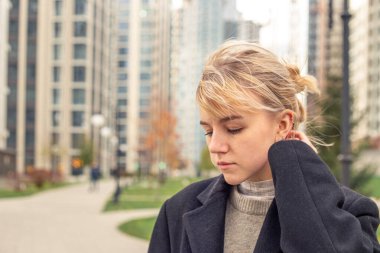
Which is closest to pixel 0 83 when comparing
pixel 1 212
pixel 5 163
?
pixel 5 163

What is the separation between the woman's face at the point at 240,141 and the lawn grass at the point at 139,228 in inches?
417

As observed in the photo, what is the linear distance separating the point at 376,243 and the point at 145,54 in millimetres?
140103

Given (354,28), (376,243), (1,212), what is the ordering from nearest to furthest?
(376,243), (1,212), (354,28)

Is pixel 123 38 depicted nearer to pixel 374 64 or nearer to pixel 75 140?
pixel 75 140

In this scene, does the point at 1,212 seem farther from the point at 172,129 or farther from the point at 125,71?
the point at 125,71

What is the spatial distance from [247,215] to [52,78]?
297ft

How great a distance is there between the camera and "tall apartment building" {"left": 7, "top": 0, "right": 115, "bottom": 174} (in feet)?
283

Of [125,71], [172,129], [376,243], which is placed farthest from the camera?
[125,71]

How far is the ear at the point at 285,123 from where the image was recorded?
1.99 m

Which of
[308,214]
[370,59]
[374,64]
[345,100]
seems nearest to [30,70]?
[374,64]

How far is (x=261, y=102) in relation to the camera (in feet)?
6.31

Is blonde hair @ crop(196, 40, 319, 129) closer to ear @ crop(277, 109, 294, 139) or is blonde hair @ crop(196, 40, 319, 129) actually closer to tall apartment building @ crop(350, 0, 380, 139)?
ear @ crop(277, 109, 294, 139)

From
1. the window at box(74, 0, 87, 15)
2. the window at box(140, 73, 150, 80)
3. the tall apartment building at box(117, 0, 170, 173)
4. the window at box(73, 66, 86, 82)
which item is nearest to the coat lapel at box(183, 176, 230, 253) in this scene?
the window at box(73, 66, 86, 82)

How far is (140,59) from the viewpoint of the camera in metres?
140
